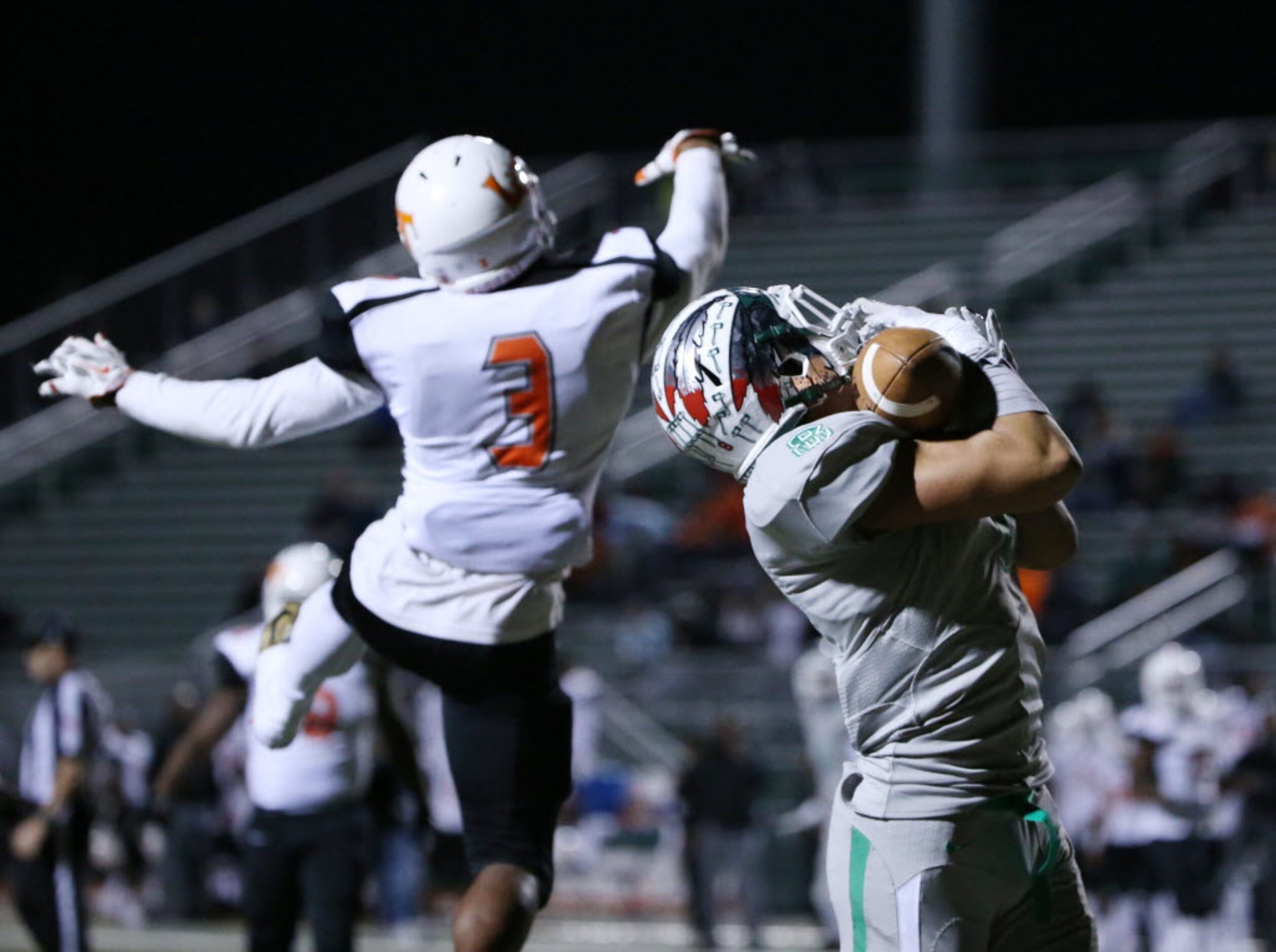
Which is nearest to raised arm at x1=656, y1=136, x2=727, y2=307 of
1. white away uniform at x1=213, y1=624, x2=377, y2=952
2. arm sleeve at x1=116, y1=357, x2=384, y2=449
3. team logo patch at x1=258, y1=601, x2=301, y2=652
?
arm sleeve at x1=116, y1=357, x2=384, y2=449

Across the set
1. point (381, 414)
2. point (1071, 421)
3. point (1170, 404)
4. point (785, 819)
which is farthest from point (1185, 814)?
point (381, 414)

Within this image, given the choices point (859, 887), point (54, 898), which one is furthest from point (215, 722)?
point (859, 887)

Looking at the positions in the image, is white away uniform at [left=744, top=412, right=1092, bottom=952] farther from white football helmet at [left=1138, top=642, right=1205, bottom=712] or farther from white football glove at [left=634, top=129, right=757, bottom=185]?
white football helmet at [left=1138, top=642, right=1205, bottom=712]

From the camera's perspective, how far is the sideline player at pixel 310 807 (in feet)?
19.7

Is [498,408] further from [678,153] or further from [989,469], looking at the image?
[989,469]

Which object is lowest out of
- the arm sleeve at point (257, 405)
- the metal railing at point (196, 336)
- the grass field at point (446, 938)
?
the grass field at point (446, 938)

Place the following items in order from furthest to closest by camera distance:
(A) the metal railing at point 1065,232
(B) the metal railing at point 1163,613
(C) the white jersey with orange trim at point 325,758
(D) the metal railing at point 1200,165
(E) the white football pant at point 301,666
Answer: (A) the metal railing at point 1065,232 → (D) the metal railing at point 1200,165 → (B) the metal railing at point 1163,613 → (C) the white jersey with orange trim at point 325,758 → (E) the white football pant at point 301,666

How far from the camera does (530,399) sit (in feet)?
12.5

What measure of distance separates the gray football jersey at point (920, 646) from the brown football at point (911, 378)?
31 millimetres

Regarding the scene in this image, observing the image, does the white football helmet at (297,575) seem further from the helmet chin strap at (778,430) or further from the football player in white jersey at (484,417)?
the helmet chin strap at (778,430)

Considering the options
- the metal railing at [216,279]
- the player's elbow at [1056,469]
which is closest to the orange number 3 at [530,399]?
the player's elbow at [1056,469]

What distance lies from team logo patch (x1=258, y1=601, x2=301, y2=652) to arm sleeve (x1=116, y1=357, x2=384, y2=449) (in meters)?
0.57

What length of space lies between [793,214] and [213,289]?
4.90 meters

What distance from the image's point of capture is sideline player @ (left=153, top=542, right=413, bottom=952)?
6.02 m
